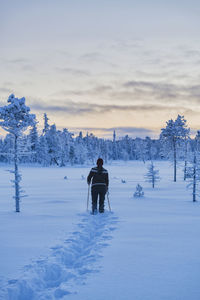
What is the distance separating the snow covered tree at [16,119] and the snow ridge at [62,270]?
6259 mm

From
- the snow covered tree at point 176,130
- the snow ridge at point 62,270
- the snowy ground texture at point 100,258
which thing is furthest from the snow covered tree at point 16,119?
the snow covered tree at point 176,130

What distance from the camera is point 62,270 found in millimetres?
5117

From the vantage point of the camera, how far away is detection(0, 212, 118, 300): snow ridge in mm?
4234

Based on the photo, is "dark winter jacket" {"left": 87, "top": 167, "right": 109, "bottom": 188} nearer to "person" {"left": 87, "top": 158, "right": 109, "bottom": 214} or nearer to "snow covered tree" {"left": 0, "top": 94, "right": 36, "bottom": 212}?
"person" {"left": 87, "top": 158, "right": 109, "bottom": 214}

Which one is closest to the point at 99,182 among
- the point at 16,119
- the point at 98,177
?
the point at 98,177

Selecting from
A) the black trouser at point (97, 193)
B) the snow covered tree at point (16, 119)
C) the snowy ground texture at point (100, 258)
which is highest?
the snow covered tree at point (16, 119)

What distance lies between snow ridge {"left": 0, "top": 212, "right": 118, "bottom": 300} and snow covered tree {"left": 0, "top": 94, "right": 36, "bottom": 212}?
6259 mm

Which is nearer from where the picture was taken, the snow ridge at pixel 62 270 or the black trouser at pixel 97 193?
the snow ridge at pixel 62 270

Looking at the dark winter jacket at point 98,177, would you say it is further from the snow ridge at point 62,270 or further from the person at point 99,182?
the snow ridge at point 62,270

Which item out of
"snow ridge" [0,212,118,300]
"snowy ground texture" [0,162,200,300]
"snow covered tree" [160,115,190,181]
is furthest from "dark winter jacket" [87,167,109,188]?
"snow covered tree" [160,115,190,181]

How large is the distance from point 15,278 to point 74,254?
1712 mm

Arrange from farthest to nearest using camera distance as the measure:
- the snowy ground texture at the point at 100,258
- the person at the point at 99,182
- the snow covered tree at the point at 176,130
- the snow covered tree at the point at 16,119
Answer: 1. the snow covered tree at the point at 176,130
2. the snow covered tree at the point at 16,119
3. the person at the point at 99,182
4. the snowy ground texture at the point at 100,258

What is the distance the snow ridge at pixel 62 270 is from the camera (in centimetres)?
423

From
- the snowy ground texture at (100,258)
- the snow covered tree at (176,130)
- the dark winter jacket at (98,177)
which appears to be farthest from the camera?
the snow covered tree at (176,130)
